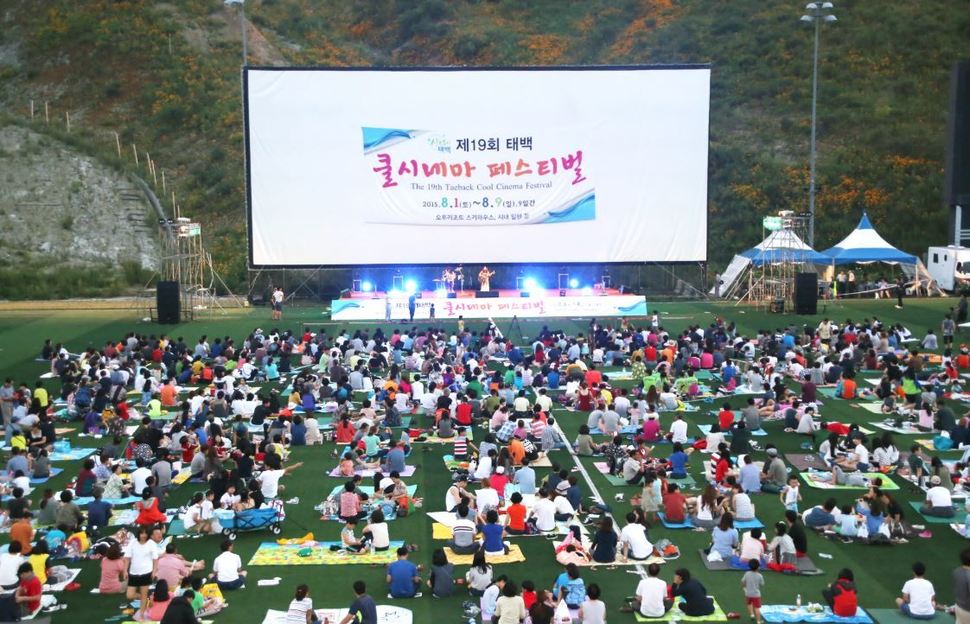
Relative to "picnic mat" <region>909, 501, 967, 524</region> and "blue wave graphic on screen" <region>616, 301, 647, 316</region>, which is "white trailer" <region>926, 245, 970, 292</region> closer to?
"blue wave graphic on screen" <region>616, 301, 647, 316</region>

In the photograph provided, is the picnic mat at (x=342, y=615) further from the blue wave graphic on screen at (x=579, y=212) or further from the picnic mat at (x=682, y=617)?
the blue wave graphic on screen at (x=579, y=212)

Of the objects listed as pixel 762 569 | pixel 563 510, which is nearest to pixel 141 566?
pixel 563 510

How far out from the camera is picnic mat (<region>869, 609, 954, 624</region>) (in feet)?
43.7

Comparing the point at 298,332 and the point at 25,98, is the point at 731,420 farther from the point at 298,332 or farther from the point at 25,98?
the point at 25,98

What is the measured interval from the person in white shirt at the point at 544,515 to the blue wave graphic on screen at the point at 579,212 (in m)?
27.2

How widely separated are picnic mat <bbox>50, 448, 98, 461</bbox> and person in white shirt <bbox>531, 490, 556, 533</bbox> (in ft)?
30.8

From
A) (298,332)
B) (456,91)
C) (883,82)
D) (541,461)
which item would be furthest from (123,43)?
(541,461)

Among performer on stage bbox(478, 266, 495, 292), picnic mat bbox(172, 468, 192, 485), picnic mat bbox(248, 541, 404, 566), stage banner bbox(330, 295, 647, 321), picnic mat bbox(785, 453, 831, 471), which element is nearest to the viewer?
picnic mat bbox(248, 541, 404, 566)

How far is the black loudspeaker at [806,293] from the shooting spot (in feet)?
125

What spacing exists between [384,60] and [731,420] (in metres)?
53.4

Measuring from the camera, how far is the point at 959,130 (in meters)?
43.0

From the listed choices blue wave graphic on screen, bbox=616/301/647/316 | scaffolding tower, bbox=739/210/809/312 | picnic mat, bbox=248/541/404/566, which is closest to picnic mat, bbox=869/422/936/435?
picnic mat, bbox=248/541/404/566

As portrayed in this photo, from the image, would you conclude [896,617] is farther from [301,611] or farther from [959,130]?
[959,130]

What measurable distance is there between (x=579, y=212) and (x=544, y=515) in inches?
1086
